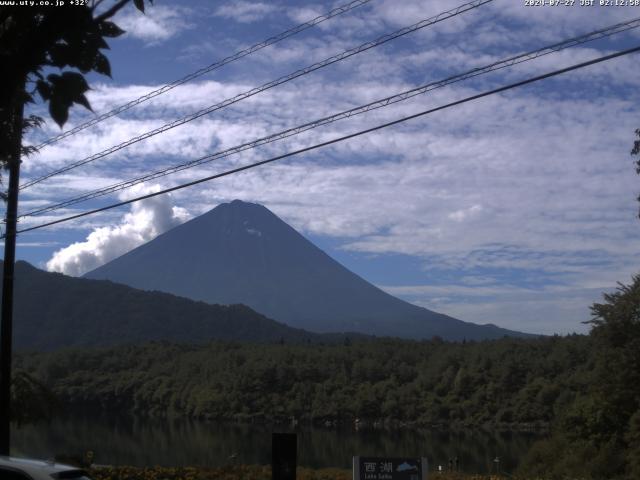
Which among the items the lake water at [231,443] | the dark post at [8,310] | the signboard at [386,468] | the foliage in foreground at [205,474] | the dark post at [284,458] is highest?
the dark post at [8,310]

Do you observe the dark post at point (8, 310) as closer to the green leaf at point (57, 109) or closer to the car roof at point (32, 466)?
the car roof at point (32, 466)

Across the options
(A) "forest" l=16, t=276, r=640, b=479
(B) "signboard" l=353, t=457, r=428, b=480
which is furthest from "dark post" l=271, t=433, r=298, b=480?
(A) "forest" l=16, t=276, r=640, b=479

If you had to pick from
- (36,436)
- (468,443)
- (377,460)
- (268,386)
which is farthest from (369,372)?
(377,460)

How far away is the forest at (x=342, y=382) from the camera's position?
8862 centimetres

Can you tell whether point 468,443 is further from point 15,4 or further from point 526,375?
point 15,4

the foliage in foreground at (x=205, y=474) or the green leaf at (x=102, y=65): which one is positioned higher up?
the green leaf at (x=102, y=65)

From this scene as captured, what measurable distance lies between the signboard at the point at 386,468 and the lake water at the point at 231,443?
1086 inches

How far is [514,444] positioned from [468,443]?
4406mm

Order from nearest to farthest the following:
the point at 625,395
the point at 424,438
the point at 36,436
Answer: the point at 625,395, the point at 36,436, the point at 424,438

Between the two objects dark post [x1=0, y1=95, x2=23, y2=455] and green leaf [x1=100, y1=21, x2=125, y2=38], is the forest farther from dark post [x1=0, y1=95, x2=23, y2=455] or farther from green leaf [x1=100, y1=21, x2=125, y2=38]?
green leaf [x1=100, y1=21, x2=125, y2=38]

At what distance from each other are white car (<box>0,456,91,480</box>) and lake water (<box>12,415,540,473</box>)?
101 feet

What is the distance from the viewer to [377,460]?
10953 mm

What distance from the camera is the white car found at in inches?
289

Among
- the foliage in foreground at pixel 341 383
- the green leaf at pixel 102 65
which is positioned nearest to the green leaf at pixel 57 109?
the green leaf at pixel 102 65
